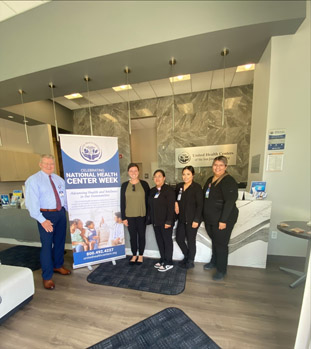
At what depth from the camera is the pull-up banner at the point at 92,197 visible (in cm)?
204

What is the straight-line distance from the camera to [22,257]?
269cm

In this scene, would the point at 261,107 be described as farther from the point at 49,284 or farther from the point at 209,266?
the point at 49,284

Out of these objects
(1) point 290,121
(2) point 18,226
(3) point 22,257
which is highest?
(1) point 290,121

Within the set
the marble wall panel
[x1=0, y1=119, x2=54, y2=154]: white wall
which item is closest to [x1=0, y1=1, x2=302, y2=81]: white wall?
[x1=0, y1=119, x2=54, y2=154]: white wall

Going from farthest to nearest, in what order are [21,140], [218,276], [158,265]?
[21,140] → [158,265] → [218,276]

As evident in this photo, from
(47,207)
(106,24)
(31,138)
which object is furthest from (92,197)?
(31,138)

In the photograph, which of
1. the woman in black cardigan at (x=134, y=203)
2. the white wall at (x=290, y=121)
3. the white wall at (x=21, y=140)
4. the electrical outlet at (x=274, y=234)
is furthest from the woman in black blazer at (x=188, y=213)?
the white wall at (x=21, y=140)

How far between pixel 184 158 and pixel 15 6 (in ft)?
14.1

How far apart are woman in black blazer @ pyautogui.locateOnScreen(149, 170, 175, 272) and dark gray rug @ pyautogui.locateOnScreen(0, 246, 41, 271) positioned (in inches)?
81.8

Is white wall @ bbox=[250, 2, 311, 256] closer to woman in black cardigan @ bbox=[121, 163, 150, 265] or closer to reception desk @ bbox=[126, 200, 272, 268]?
reception desk @ bbox=[126, 200, 272, 268]

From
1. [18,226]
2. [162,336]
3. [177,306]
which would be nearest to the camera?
[162,336]

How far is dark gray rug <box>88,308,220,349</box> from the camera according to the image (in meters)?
1.23

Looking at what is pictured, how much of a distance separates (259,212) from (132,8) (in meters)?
3.16

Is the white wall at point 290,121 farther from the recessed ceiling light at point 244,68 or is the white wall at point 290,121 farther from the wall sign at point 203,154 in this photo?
the wall sign at point 203,154
